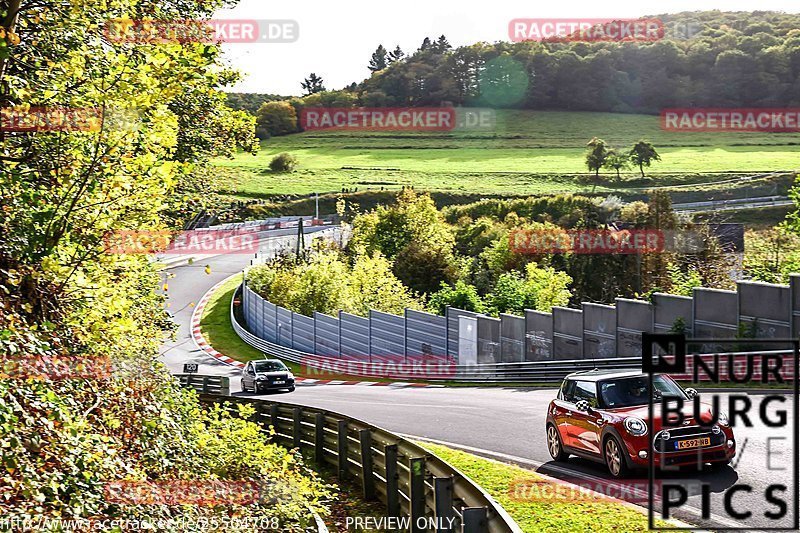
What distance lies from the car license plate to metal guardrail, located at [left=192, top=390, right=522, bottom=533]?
343 cm

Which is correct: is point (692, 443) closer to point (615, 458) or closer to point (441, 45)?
Answer: point (615, 458)

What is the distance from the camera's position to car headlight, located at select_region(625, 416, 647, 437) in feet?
41.7

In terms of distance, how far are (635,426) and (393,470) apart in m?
3.82

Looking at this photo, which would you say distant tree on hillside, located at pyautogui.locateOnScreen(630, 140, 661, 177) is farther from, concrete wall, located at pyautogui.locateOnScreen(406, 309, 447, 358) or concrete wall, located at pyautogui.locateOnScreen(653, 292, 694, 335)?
concrete wall, located at pyautogui.locateOnScreen(653, 292, 694, 335)

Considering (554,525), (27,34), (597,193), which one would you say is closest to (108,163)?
(27,34)

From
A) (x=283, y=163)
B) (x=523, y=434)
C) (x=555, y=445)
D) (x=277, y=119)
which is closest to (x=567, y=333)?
(x=523, y=434)

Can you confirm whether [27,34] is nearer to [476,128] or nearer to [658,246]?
[658,246]

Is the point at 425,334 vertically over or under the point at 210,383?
over

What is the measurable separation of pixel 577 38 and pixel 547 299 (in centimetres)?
14089

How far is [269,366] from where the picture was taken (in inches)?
1396

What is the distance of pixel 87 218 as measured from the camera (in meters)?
9.62

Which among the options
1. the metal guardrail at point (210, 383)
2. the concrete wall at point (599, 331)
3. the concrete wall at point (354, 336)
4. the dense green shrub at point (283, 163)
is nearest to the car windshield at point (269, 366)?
the metal guardrail at point (210, 383)

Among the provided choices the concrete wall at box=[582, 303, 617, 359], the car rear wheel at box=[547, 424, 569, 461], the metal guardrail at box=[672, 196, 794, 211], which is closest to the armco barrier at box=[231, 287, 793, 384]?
the concrete wall at box=[582, 303, 617, 359]

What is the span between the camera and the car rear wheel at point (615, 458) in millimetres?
12992
